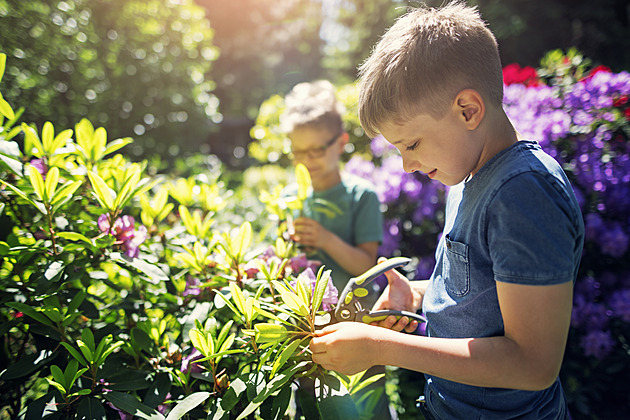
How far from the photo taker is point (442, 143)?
990 millimetres

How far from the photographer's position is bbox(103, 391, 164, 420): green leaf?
0.99 metres

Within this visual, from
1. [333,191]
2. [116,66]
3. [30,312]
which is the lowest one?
[333,191]

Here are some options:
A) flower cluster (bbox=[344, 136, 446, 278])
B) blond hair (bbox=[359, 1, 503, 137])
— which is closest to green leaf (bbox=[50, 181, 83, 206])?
blond hair (bbox=[359, 1, 503, 137])

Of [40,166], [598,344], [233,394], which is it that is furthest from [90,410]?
[598,344]

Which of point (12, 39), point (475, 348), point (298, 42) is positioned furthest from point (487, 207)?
point (298, 42)

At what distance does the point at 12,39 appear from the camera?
3.92 metres

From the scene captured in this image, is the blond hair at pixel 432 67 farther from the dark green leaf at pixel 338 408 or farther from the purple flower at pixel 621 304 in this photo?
the purple flower at pixel 621 304

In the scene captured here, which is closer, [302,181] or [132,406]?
[132,406]

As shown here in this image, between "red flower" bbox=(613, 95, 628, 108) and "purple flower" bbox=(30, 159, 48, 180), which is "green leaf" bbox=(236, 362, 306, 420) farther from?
"red flower" bbox=(613, 95, 628, 108)

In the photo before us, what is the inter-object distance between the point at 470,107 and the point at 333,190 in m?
1.31

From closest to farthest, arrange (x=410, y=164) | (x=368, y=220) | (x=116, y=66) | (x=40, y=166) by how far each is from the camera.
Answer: (x=410, y=164), (x=40, y=166), (x=368, y=220), (x=116, y=66)

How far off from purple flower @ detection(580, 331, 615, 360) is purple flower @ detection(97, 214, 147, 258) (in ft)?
8.67

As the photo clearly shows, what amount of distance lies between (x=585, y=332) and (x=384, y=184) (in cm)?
164

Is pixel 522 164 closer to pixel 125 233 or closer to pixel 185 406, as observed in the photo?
pixel 185 406
